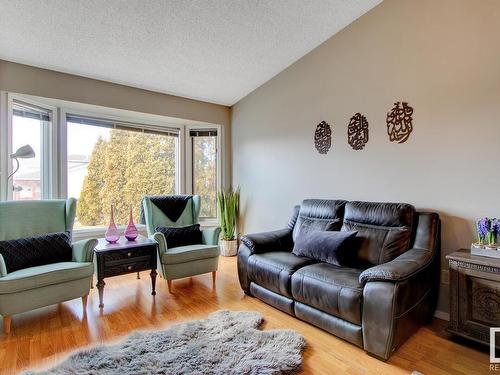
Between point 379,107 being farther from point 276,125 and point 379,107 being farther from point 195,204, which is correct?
point 195,204

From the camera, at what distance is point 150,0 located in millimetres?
2389

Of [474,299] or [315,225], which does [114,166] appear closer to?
[315,225]

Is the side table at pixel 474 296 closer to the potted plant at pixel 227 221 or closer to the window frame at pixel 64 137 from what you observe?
the potted plant at pixel 227 221

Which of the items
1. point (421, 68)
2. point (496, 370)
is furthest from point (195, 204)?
point (496, 370)

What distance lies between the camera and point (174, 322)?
237 centimetres

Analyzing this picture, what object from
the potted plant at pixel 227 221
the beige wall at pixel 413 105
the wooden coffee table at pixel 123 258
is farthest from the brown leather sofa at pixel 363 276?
the potted plant at pixel 227 221

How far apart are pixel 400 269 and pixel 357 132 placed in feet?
5.34

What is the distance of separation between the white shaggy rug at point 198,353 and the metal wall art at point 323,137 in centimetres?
207

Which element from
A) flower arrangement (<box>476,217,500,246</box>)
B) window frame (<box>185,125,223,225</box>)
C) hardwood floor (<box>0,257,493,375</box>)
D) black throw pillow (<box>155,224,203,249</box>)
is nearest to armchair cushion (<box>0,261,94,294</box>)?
hardwood floor (<box>0,257,493,375</box>)

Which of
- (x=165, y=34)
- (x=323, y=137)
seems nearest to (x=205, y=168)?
(x=323, y=137)

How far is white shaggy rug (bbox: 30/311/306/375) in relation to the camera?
5.64ft

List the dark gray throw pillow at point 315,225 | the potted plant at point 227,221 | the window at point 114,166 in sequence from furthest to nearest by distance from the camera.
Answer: the potted plant at point 227,221, the window at point 114,166, the dark gray throw pillow at point 315,225

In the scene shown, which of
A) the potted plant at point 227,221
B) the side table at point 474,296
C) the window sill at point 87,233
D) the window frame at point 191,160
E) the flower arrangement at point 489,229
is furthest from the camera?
the window frame at point 191,160

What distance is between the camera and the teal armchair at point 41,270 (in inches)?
84.8
